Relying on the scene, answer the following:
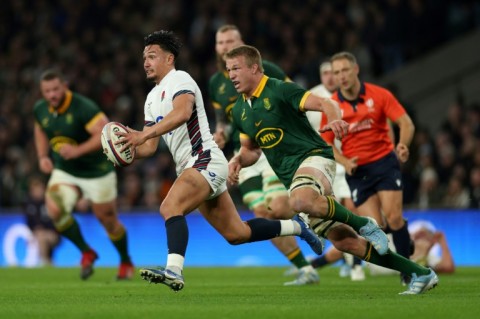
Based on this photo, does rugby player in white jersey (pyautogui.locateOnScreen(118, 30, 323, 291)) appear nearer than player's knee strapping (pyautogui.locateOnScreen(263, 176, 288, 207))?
Yes

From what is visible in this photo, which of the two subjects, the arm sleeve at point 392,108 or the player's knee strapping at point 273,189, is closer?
the arm sleeve at point 392,108

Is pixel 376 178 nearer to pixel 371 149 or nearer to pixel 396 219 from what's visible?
pixel 371 149

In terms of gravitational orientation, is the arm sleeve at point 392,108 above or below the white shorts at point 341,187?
above

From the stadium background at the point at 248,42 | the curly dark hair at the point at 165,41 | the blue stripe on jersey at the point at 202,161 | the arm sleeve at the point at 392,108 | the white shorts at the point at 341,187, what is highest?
the stadium background at the point at 248,42

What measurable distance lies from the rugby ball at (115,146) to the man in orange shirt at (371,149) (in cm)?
278

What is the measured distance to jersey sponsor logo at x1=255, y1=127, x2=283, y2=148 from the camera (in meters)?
9.16

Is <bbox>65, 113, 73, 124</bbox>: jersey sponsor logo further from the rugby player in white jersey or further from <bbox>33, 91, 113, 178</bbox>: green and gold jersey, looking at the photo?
the rugby player in white jersey

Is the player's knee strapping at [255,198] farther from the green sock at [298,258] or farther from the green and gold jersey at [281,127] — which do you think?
the green and gold jersey at [281,127]

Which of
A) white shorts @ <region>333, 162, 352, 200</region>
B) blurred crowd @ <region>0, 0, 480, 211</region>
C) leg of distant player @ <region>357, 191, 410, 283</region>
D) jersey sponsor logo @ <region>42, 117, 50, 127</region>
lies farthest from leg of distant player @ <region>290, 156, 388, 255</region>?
blurred crowd @ <region>0, 0, 480, 211</region>

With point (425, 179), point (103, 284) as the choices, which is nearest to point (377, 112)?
point (103, 284)

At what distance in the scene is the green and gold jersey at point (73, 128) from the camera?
12.9 m

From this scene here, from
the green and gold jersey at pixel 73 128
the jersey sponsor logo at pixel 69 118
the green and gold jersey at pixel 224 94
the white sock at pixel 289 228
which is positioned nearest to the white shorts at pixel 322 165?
the white sock at pixel 289 228

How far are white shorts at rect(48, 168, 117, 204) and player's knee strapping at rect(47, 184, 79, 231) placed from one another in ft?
0.29

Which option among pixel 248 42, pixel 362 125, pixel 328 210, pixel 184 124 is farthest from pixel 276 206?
pixel 248 42
